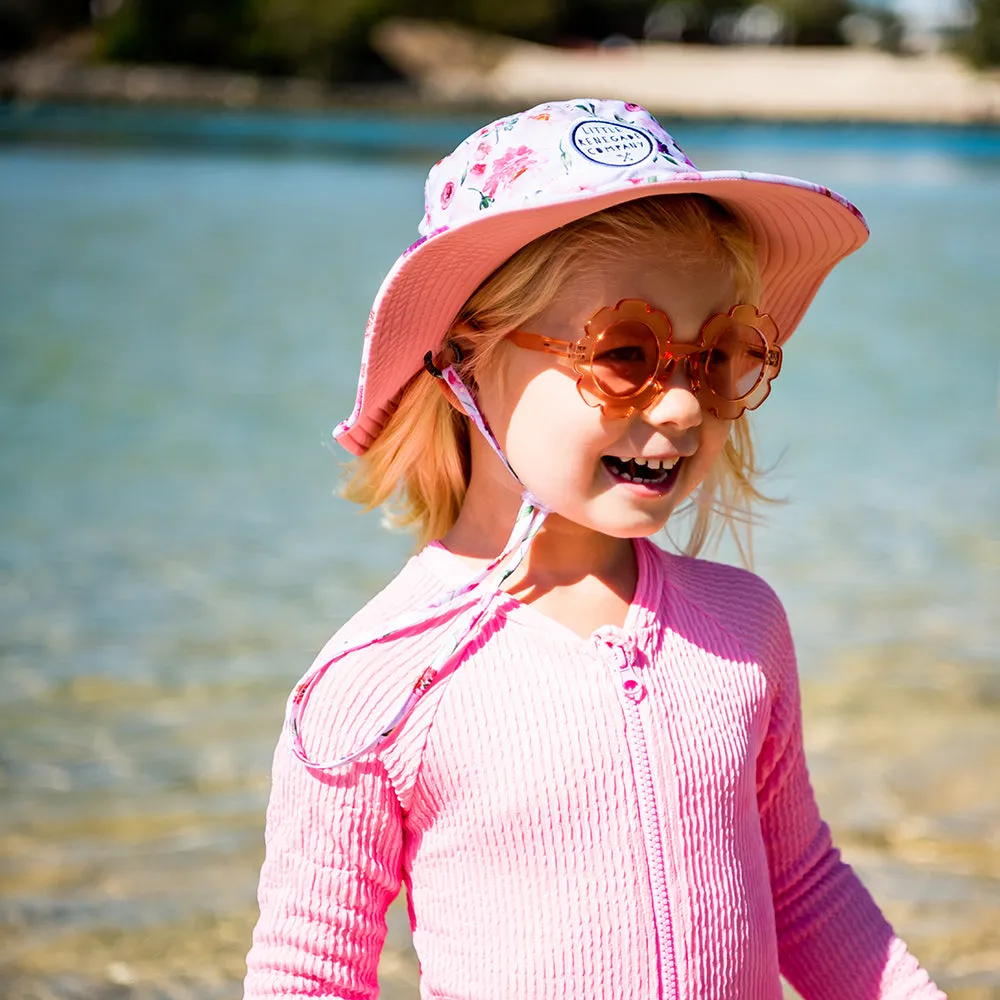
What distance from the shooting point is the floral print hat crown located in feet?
4.50

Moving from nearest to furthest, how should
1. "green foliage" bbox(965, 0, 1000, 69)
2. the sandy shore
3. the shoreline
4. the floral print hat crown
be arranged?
the floral print hat crown → the sandy shore → the shoreline → "green foliage" bbox(965, 0, 1000, 69)

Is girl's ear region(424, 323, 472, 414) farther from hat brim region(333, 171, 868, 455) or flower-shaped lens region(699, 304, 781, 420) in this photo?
flower-shaped lens region(699, 304, 781, 420)

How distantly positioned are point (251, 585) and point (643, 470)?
3.49 m

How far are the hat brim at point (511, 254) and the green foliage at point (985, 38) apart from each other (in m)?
32.6

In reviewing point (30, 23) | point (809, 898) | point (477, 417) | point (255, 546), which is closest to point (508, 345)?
point (477, 417)

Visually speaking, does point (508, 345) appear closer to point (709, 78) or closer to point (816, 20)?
point (709, 78)

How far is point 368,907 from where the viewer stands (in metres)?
1.46

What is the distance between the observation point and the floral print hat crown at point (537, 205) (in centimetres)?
137

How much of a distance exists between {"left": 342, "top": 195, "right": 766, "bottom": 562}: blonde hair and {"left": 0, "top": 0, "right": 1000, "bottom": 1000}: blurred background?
2.36 ft

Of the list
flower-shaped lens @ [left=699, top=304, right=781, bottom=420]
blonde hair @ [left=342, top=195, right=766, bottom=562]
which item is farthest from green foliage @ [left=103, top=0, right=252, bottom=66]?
flower-shaped lens @ [left=699, top=304, right=781, bottom=420]

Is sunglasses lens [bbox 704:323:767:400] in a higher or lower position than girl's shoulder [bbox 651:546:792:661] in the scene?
higher

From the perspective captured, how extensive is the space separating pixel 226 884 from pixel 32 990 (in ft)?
1.51

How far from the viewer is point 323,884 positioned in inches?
56.4

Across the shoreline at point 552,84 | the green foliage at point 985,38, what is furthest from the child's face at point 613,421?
the green foliage at point 985,38
